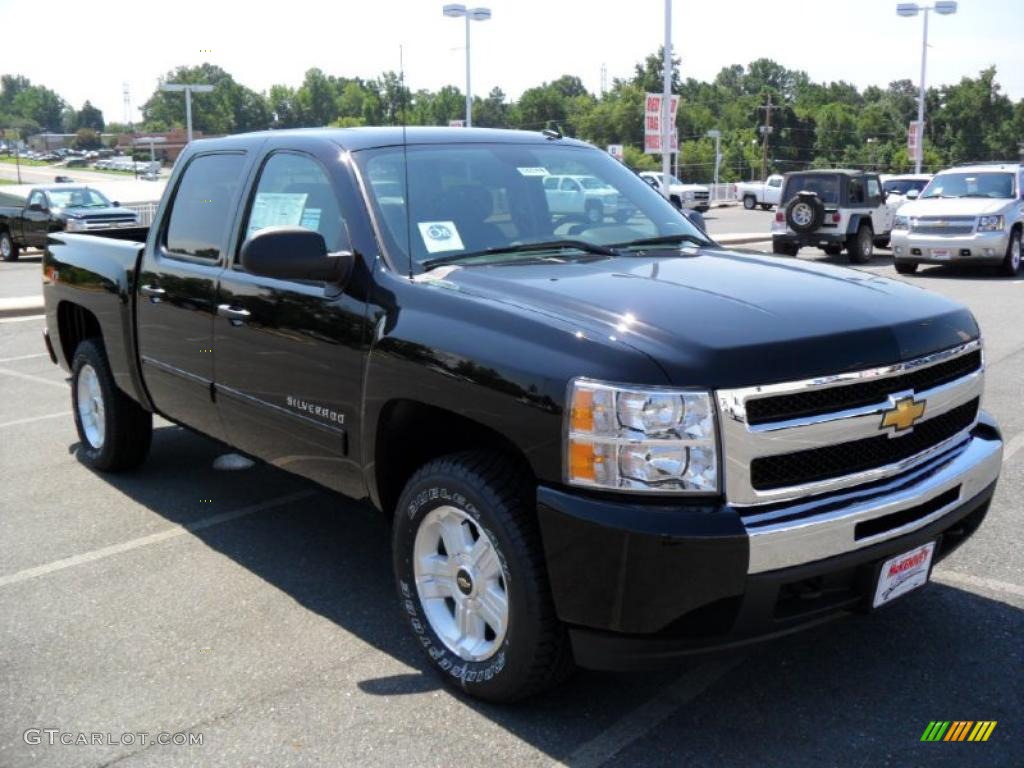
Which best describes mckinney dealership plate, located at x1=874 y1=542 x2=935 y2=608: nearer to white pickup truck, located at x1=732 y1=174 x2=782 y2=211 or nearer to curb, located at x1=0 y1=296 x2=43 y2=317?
curb, located at x1=0 y1=296 x2=43 y2=317

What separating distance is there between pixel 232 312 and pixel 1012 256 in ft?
52.6

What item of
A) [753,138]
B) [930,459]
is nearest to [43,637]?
[930,459]

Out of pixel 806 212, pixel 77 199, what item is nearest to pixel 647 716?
pixel 806 212

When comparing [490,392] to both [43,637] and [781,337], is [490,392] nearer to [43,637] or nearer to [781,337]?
[781,337]

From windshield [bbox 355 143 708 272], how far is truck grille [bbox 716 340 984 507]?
134cm

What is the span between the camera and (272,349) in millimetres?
4176

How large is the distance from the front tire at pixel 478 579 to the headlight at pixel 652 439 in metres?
0.37

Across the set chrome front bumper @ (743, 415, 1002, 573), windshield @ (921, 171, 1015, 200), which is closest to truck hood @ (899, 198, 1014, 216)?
windshield @ (921, 171, 1015, 200)

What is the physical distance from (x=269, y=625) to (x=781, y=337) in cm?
226

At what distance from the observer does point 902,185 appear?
3203 cm

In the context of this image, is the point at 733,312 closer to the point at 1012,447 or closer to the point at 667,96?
the point at 1012,447

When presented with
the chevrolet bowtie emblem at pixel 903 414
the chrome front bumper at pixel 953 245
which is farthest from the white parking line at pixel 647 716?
the chrome front bumper at pixel 953 245

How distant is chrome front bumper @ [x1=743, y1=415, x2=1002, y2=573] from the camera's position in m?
2.82

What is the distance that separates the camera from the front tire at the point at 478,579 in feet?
10.1
